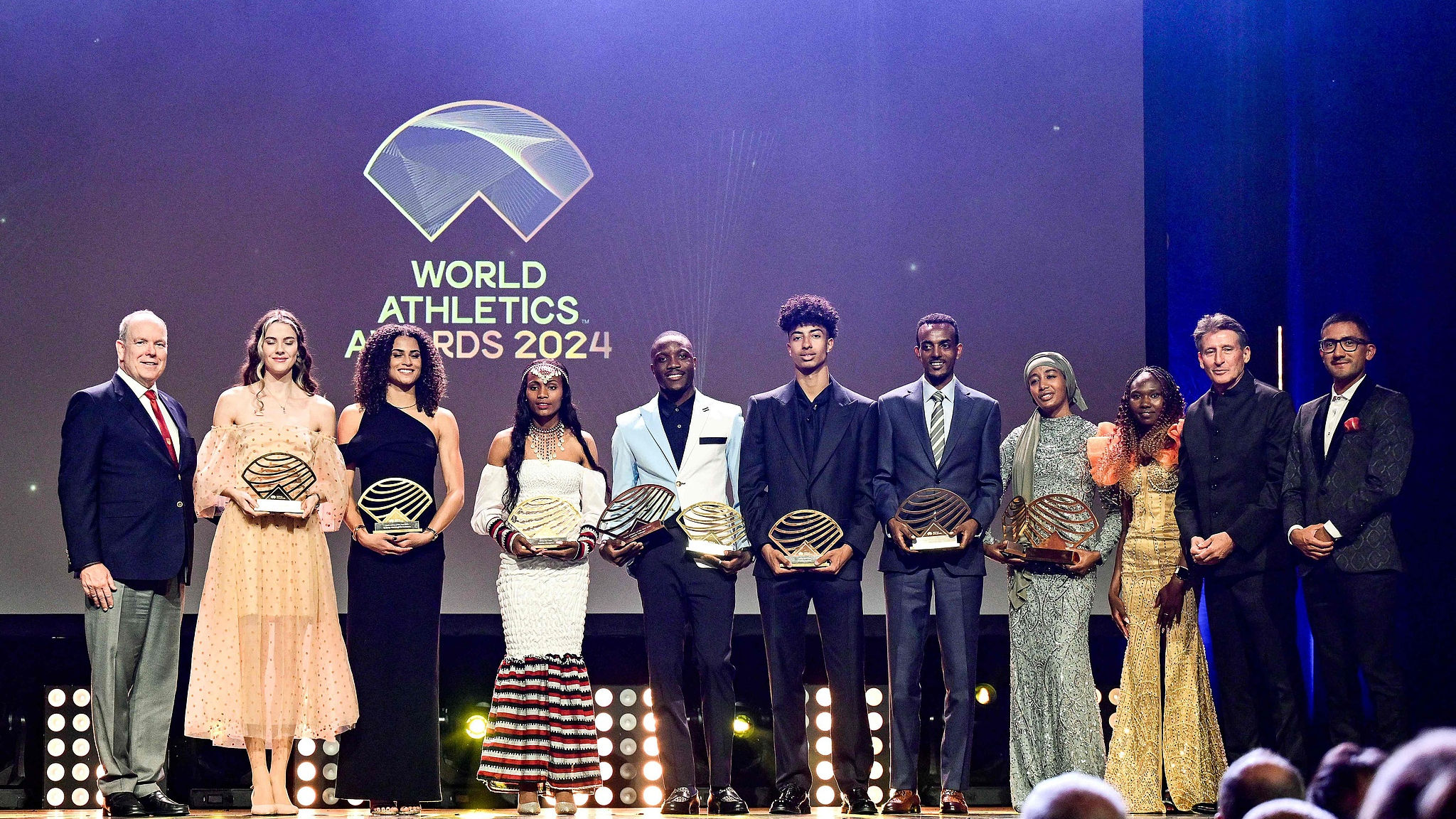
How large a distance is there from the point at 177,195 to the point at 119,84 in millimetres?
667

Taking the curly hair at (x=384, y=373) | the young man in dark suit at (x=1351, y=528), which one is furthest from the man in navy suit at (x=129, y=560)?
the young man in dark suit at (x=1351, y=528)

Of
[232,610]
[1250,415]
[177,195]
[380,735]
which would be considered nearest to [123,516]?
[232,610]

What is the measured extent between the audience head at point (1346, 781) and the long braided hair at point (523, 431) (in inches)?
157

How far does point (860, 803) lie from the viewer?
5520 millimetres

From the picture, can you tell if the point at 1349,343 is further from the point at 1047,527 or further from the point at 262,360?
the point at 262,360

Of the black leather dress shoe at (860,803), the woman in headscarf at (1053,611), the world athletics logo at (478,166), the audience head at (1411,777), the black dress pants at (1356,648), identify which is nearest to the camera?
the audience head at (1411,777)

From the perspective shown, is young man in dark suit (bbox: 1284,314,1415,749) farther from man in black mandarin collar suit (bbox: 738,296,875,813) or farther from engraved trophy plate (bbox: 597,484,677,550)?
engraved trophy plate (bbox: 597,484,677,550)

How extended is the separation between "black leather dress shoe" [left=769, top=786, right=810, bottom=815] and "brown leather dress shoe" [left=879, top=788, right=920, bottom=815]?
35cm

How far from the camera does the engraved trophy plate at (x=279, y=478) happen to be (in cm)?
533

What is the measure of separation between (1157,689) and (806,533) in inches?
65.4

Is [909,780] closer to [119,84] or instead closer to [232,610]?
[232,610]

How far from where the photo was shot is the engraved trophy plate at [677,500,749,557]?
5547 mm

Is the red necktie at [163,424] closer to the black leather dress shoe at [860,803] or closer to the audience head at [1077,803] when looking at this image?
the black leather dress shoe at [860,803]

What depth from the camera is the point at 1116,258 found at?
275 inches
